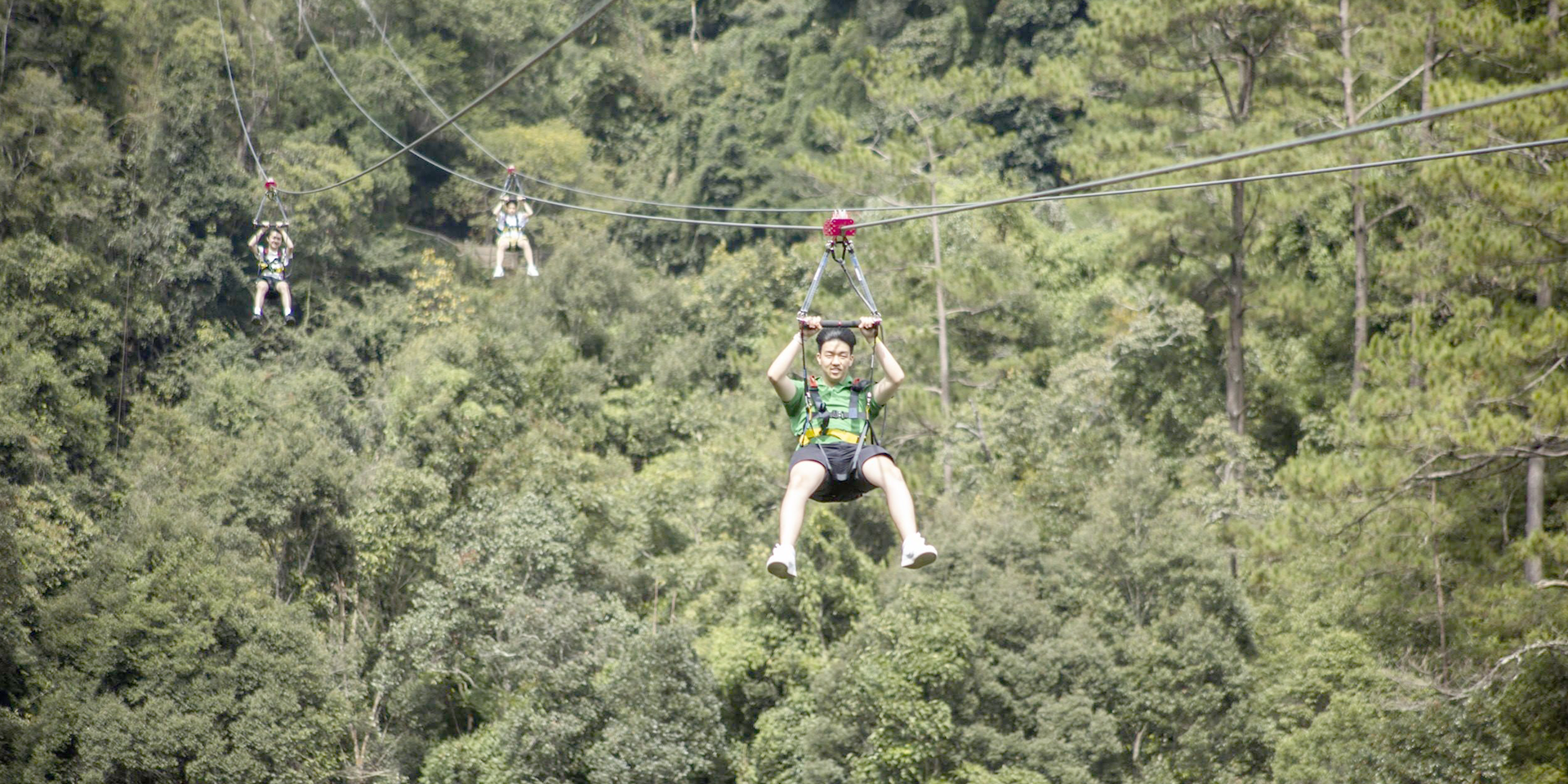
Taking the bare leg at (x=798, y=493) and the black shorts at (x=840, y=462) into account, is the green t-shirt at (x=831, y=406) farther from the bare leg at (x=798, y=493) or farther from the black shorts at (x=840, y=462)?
the bare leg at (x=798, y=493)

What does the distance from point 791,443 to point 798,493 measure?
56.6ft

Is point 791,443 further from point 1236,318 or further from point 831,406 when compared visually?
point 831,406

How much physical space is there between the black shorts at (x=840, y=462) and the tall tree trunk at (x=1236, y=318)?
55.2 feet

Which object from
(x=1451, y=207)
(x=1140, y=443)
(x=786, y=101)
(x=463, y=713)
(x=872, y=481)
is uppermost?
(x=786, y=101)

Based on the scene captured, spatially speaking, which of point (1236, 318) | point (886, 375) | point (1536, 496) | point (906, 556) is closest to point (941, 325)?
point (1236, 318)

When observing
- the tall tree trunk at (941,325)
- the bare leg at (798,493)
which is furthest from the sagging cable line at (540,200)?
the tall tree trunk at (941,325)

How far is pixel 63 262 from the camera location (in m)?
27.6

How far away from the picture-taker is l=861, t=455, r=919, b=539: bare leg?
7312 mm

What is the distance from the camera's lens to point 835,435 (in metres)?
7.96

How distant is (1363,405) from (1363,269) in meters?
A: 7.27

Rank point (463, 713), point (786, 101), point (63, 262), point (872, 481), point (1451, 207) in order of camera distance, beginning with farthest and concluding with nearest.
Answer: point (786, 101), point (63, 262), point (463, 713), point (1451, 207), point (872, 481)

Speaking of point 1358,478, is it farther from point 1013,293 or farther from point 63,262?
point 63,262

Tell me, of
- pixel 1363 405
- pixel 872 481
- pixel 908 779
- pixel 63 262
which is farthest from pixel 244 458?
pixel 872 481

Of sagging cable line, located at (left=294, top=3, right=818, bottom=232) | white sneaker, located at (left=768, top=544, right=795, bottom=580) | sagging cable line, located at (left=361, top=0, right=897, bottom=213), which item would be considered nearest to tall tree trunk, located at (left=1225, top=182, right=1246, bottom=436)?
sagging cable line, located at (left=361, top=0, right=897, bottom=213)
